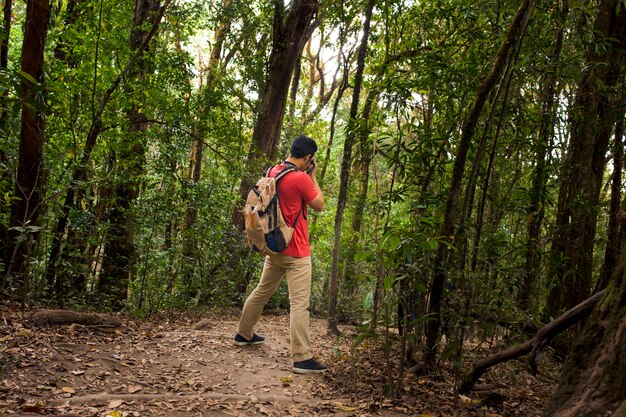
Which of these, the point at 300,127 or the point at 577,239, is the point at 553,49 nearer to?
the point at 577,239

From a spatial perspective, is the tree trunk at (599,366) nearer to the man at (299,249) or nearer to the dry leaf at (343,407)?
the dry leaf at (343,407)

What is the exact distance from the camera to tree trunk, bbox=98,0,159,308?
775 centimetres

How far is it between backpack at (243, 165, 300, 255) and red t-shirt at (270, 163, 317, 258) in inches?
2.6

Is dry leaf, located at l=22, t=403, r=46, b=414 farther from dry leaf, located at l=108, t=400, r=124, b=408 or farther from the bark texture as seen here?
the bark texture

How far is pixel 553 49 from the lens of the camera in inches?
244

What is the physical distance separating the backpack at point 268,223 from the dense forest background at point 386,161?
91 cm

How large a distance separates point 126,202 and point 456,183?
5836 millimetres

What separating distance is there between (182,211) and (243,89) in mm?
4887

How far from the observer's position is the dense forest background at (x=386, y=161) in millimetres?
4754

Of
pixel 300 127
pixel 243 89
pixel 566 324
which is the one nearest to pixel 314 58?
pixel 300 127

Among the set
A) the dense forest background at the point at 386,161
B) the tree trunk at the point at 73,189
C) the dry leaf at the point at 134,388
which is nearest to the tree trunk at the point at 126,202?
the dense forest background at the point at 386,161

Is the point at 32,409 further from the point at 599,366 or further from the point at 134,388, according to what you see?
the point at 599,366

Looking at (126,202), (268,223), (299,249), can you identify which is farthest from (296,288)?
(126,202)

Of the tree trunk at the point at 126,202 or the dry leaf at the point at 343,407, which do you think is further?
the tree trunk at the point at 126,202
